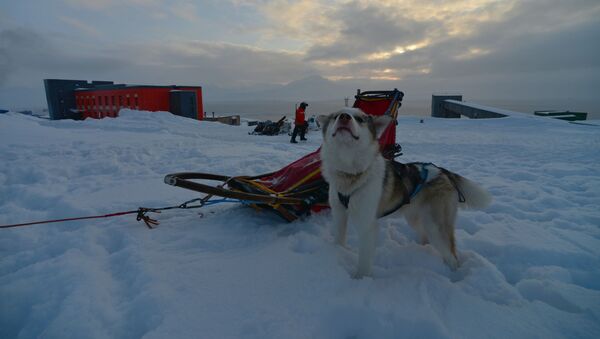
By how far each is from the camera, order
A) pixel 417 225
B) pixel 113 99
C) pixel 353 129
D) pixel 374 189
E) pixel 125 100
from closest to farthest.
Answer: pixel 353 129 < pixel 374 189 < pixel 417 225 < pixel 125 100 < pixel 113 99

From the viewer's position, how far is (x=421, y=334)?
193 centimetres

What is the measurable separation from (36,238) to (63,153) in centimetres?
592

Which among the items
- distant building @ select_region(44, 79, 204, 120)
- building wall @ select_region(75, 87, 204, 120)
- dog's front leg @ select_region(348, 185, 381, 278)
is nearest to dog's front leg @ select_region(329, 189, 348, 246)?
dog's front leg @ select_region(348, 185, 381, 278)

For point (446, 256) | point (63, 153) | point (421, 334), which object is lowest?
point (421, 334)

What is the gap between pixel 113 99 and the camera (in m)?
25.7

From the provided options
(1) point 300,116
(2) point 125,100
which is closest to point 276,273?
(1) point 300,116

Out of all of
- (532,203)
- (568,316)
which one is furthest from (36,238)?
(532,203)

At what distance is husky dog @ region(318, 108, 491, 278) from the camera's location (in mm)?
Result: 2570

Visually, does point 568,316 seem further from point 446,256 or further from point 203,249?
point 203,249

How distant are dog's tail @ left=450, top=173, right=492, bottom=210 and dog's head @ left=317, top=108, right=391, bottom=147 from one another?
1.00m

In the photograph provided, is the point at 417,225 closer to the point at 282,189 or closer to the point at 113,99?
the point at 282,189

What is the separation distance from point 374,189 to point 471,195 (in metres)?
1.07

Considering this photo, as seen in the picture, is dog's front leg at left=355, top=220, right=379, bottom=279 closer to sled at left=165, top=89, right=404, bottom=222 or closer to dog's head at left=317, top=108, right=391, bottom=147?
dog's head at left=317, top=108, right=391, bottom=147

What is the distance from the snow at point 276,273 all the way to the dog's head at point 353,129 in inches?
45.9
